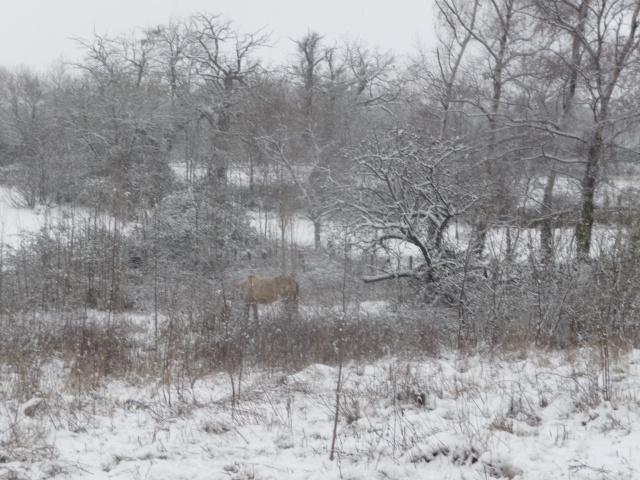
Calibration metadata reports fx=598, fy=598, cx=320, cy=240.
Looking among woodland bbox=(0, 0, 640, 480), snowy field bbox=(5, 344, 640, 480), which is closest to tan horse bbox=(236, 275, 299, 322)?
woodland bbox=(0, 0, 640, 480)

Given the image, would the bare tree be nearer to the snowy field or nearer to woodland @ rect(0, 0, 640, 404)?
woodland @ rect(0, 0, 640, 404)

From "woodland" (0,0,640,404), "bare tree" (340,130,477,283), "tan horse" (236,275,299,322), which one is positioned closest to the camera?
"woodland" (0,0,640,404)

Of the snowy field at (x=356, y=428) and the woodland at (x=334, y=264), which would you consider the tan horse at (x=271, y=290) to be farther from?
the snowy field at (x=356, y=428)

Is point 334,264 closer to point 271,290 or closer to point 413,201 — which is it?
point 271,290

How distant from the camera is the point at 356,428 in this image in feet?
16.9

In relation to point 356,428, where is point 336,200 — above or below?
above

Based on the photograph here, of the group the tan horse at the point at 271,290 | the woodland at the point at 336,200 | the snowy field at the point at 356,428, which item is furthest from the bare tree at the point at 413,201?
the snowy field at the point at 356,428

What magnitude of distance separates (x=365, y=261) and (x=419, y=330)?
5.63m

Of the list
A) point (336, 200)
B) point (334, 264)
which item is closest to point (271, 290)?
point (336, 200)

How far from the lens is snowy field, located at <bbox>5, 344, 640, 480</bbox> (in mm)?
4230

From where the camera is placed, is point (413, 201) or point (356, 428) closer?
point (356, 428)

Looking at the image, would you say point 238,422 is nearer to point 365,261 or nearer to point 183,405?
point 183,405

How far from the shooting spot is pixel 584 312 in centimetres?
884

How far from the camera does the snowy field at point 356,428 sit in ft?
13.9
